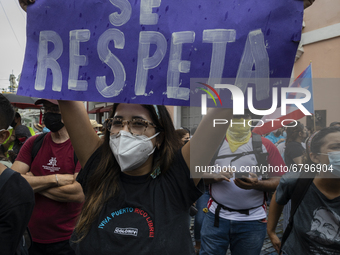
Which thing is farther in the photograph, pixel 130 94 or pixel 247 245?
pixel 247 245

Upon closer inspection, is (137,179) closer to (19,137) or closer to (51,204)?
(51,204)

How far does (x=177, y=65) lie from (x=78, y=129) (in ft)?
2.42

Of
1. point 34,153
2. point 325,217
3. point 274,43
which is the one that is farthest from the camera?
point 34,153

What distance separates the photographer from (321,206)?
6.41 feet

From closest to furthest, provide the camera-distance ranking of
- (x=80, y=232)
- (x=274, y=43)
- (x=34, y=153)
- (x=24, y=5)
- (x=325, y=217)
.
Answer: (x=274, y=43)
(x=80, y=232)
(x=24, y=5)
(x=325, y=217)
(x=34, y=153)

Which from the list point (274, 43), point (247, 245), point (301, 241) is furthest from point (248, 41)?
point (247, 245)

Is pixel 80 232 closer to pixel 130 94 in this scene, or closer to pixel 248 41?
pixel 130 94

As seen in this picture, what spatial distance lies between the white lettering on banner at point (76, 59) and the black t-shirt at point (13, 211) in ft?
2.05

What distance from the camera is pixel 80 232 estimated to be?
4.89 ft

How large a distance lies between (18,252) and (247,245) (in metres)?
2.13

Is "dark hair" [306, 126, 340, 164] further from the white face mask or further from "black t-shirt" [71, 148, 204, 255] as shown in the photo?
the white face mask

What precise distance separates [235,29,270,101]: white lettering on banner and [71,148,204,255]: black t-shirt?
56 cm

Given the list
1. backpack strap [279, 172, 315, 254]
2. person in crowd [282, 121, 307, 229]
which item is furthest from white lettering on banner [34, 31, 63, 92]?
person in crowd [282, 121, 307, 229]

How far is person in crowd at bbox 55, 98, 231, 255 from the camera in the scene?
54.9 inches
